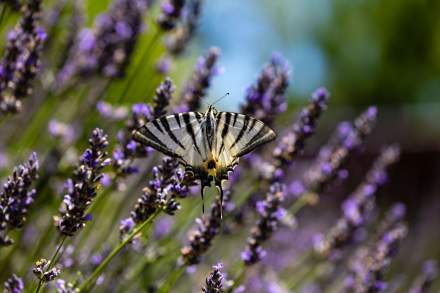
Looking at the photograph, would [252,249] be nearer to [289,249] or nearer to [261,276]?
[261,276]

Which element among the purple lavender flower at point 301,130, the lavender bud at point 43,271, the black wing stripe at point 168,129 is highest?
the purple lavender flower at point 301,130

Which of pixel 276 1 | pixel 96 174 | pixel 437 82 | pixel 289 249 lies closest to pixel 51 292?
pixel 96 174

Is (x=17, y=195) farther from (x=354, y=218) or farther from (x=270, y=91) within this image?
(x=354, y=218)

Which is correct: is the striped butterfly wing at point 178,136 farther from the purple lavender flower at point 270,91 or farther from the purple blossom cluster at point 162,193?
the purple lavender flower at point 270,91

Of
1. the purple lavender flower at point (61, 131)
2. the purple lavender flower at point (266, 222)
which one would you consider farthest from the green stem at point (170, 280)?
the purple lavender flower at point (61, 131)

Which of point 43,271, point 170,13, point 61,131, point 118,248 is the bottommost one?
point 43,271

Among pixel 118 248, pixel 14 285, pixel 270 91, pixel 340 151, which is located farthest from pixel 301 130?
pixel 14 285

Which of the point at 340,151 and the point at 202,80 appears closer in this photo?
the point at 202,80
